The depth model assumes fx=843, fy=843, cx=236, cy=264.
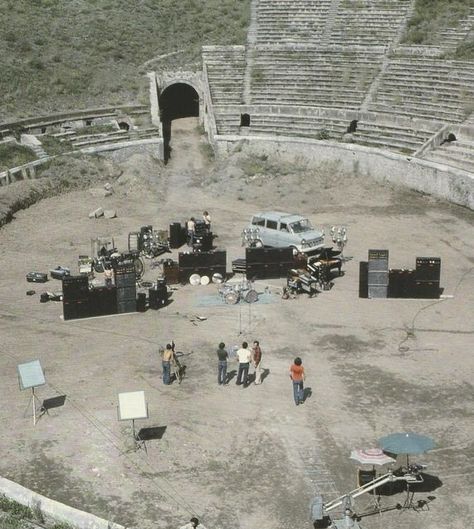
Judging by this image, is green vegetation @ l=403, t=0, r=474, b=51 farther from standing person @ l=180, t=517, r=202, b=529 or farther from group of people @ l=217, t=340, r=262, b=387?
standing person @ l=180, t=517, r=202, b=529

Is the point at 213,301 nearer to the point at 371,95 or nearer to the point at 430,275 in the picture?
the point at 430,275

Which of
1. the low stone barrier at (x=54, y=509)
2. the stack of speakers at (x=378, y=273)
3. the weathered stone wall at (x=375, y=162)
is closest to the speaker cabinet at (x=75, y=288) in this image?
the stack of speakers at (x=378, y=273)

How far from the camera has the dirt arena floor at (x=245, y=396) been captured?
661 inches

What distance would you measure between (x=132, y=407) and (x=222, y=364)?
11.9 ft

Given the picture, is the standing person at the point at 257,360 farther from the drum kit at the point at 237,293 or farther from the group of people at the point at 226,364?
the drum kit at the point at 237,293

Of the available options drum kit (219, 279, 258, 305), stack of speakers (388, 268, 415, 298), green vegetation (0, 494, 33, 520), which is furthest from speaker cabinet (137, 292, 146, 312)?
green vegetation (0, 494, 33, 520)

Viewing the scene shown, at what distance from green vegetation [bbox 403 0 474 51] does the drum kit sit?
→ 29.1 meters

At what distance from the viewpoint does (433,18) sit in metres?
53.9

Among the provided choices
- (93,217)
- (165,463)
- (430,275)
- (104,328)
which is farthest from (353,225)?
(165,463)

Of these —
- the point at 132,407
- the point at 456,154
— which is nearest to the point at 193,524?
the point at 132,407

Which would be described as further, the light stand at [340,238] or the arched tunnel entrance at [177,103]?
the arched tunnel entrance at [177,103]

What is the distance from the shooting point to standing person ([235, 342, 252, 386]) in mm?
21281

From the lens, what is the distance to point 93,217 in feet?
123

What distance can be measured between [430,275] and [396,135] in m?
18.5
